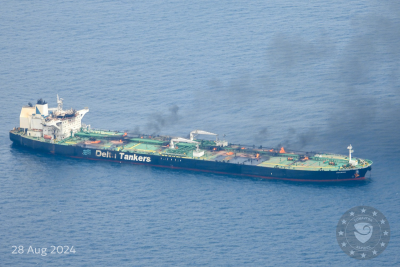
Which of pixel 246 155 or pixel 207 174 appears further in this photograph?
pixel 246 155

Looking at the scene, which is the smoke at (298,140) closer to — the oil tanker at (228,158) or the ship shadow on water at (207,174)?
the oil tanker at (228,158)

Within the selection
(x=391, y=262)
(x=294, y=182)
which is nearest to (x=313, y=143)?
(x=294, y=182)

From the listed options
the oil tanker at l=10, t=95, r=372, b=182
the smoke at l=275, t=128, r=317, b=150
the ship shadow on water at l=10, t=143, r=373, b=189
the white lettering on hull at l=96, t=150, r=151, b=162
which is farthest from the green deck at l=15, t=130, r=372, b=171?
the smoke at l=275, t=128, r=317, b=150

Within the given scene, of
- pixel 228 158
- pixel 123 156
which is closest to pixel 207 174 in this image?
pixel 228 158

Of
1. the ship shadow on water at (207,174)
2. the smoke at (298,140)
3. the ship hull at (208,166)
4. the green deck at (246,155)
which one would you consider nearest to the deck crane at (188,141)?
the green deck at (246,155)

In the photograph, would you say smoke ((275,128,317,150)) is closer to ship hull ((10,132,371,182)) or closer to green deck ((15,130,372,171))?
green deck ((15,130,372,171))

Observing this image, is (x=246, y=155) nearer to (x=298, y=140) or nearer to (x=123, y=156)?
(x=298, y=140)

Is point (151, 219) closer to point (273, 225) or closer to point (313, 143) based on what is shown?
point (273, 225)

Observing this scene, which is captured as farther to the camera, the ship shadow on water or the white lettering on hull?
the white lettering on hull

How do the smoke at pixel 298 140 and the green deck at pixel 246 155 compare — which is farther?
the smoke at pixel 298 140

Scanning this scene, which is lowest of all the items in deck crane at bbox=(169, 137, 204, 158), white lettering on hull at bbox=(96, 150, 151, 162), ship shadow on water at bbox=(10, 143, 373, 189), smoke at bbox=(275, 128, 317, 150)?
ship shadow on water at bbox=(10, 143, 373, 189)
